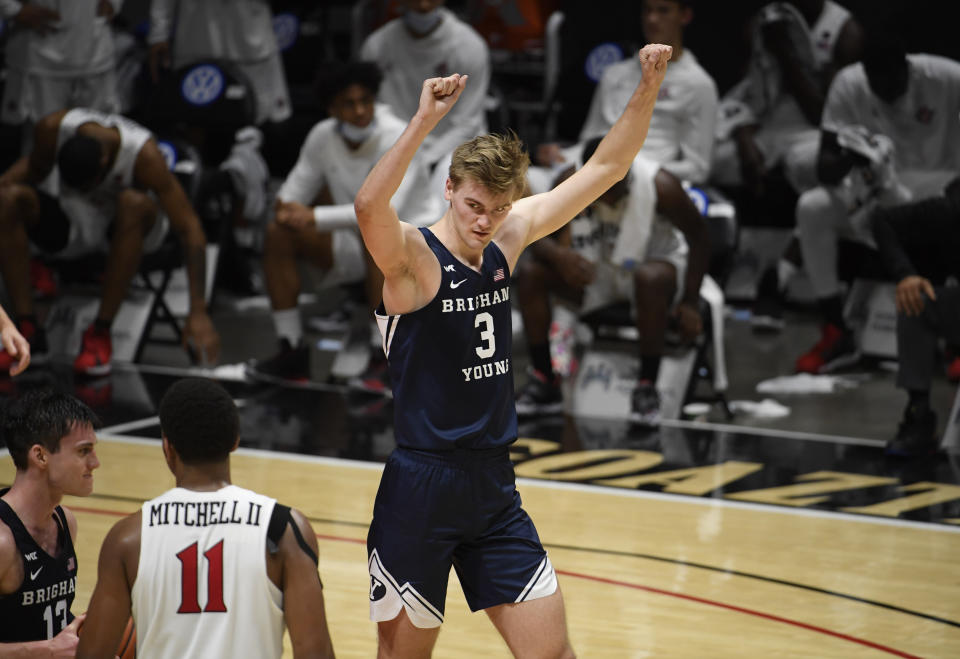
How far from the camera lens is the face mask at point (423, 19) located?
9930 mm

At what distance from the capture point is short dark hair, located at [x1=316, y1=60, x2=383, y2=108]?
8406 millimetres

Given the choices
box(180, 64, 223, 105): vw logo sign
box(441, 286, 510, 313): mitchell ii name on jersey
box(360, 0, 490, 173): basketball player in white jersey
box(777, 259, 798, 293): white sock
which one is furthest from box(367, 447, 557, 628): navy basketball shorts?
box(180, 64, 223, 105): vw logo sign

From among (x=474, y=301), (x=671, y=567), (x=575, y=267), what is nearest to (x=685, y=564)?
(x=671, y=567)

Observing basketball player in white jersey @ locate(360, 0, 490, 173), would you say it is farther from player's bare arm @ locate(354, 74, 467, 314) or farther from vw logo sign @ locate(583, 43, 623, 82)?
player's bare arm @ locate(354, 74, 467, 314)

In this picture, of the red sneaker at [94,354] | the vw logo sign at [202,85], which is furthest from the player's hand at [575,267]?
the vw logo sign at [202,85]

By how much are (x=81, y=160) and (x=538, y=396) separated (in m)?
2.96

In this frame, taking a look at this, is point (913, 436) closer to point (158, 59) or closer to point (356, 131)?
point (356, 131)

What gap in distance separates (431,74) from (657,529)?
194 inches

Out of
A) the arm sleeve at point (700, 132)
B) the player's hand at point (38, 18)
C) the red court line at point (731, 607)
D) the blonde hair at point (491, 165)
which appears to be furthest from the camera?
the player's hand at point (38, 18)

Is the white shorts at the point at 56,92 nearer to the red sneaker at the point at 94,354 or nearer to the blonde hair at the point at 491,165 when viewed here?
the red sneaker at the point at 94,354

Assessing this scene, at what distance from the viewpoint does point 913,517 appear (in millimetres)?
6340

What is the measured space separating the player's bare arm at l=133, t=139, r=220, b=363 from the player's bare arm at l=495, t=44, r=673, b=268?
4.91m

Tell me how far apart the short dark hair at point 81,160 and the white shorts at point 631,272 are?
9.60 feet

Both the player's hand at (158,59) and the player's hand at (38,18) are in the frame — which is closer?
the player's hand at (38,18)
